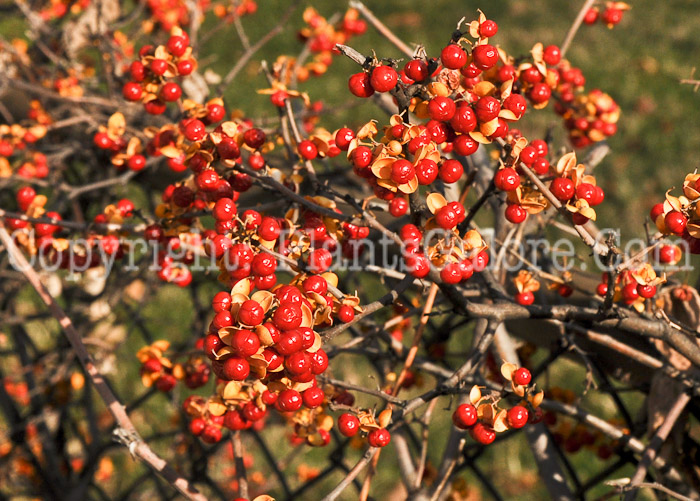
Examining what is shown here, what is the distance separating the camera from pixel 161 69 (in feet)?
5.05

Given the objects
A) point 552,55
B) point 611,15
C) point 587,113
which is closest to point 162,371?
point 552,55

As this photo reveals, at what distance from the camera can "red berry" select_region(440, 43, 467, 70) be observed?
1.12 m

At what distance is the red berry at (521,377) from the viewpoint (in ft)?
3.96

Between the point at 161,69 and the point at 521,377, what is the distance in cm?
100

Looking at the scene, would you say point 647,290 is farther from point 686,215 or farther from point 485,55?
point 485,55

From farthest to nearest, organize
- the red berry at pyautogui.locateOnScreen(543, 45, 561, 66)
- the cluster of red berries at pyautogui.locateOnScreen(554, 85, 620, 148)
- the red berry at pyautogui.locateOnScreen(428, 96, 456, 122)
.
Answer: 1. the cluster of red berries at pyautogui.locateOnScreen(554, 85, 620, 148)
2. the red berry at pyautogui.locateOnScreen(543, 45, 561, 66)
3. the red berry at pyautogui.locateOnScreen(428, 96, 456, 122)

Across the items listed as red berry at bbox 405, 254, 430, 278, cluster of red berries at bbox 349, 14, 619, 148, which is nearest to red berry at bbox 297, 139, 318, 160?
cluster of red berries at bbox 349, 14, 619, 148

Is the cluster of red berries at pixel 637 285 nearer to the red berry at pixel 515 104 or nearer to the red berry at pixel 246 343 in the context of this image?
A: the red berry at pixel 515 104

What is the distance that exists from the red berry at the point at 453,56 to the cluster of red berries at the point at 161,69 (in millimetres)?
678

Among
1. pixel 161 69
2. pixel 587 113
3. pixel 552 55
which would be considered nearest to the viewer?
pixel 161 69

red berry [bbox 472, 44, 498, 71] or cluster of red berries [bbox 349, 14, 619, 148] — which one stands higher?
red berry [bbox 472, 44, 498, 71]

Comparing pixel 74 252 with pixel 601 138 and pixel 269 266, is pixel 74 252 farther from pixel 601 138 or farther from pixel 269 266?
pixel 601 138

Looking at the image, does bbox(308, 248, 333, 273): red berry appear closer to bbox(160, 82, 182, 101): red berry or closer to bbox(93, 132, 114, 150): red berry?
bbox(160, 82, 182, 101): red berry

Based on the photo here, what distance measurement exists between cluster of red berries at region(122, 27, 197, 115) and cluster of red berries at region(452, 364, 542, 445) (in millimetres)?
940
